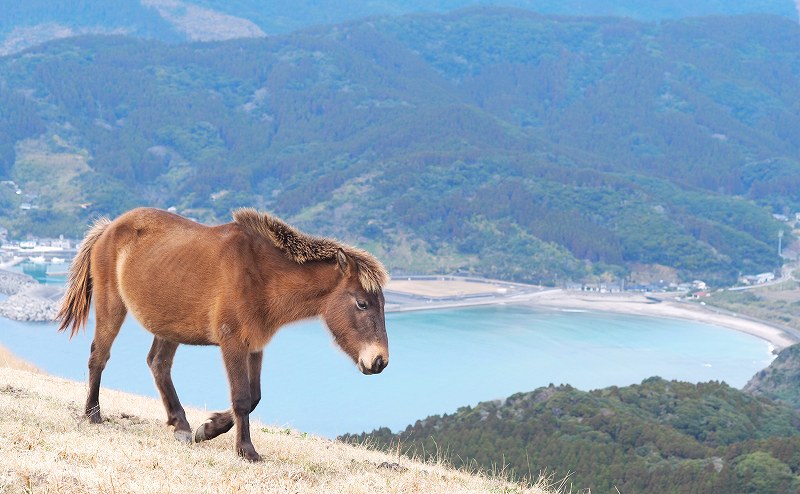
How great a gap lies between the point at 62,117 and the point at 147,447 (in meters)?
123

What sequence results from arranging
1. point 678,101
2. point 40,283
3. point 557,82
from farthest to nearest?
point 557,82 → point 678,101 → point 40,283

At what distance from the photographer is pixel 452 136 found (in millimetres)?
117188

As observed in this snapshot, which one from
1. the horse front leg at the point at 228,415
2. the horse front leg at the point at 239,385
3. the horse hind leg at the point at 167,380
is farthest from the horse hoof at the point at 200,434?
the horse front leg at the point at 239,385

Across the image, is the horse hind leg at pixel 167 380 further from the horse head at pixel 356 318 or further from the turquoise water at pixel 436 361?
the turquoise water at pixel 436 361

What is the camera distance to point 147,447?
6.60m

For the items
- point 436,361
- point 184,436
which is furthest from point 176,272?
point 436,361

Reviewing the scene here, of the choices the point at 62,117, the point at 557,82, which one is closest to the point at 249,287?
the point at 62,117

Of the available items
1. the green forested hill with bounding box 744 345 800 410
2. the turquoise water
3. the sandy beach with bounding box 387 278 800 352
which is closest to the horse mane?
the turquoise water

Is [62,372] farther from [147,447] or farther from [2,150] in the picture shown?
[2,150]

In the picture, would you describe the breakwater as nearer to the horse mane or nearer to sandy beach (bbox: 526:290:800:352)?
sandy beach (bbox: 526:290:800:352)

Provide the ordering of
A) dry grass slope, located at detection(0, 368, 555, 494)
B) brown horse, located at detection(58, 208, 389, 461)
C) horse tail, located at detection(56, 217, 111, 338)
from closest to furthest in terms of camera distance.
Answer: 1. dry grass slope, located at detection(0, 368, 555, 494)
2. brown horse, located at detection(58, 208, 389, 461)
3. horse tail, located at detection(56, 217, 111, 338)

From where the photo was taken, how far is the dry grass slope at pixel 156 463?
17.5 ft

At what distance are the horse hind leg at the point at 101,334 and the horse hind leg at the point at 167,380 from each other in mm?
316

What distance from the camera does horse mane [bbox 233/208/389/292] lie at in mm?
6664
